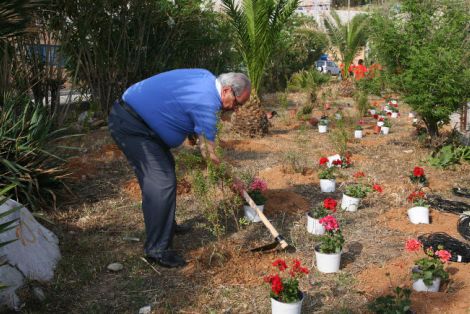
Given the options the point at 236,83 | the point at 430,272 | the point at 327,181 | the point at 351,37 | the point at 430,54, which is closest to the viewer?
the point at 430,272

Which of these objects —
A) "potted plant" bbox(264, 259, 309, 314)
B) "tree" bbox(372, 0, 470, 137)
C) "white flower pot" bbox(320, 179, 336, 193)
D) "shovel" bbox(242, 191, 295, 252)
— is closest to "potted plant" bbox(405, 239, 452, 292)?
"potted plant" bbox(264, 259, 309, 314)

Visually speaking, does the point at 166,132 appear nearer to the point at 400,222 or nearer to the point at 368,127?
the point at 400,222

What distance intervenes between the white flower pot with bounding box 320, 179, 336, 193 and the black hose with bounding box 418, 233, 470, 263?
1543mm

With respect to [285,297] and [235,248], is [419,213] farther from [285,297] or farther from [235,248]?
[285,297]

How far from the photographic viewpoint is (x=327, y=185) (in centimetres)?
579

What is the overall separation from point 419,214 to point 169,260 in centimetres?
248

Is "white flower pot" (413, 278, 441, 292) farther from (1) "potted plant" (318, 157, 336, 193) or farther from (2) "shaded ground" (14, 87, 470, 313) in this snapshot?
(1) "potted plant" (318, 157, 336, 193)

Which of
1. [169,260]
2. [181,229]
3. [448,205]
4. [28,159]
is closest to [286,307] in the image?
[169,260]

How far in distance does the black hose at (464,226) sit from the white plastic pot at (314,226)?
1.25 m

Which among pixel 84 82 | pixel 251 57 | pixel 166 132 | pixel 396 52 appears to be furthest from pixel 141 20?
pixel 166 132

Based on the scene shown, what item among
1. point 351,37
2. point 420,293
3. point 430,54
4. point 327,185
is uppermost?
point 430,54

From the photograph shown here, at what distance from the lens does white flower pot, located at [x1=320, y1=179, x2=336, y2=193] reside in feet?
18.9

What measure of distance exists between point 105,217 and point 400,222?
2971 mm

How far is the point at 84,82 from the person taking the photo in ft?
32.7
